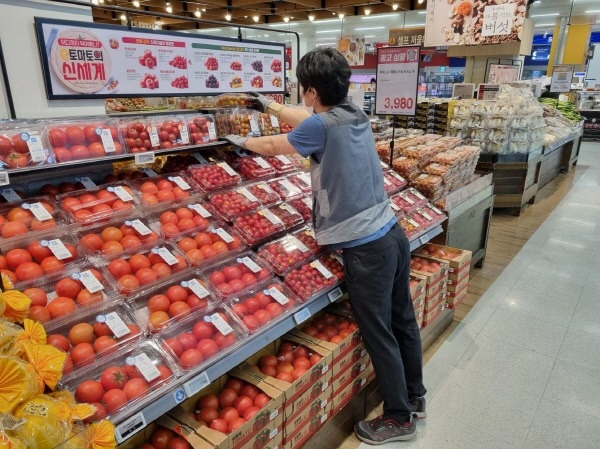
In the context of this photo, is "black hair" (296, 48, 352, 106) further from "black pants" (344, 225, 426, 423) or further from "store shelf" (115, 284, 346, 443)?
"store shelf" (115, 284, 346, 443)

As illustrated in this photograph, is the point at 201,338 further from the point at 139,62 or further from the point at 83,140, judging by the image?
the point at 139,62

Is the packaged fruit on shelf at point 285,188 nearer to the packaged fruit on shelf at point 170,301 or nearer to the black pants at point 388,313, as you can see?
the black pants at point 388,313

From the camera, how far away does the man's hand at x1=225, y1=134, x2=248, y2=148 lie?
2.68 metres

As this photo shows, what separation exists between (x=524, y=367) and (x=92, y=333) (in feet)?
9.81

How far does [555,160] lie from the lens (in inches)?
342

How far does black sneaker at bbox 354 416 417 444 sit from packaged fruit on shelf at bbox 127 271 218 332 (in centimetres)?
126

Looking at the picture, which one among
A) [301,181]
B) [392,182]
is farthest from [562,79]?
[301,181]

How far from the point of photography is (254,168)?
3.00 meters

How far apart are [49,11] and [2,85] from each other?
1.57ft

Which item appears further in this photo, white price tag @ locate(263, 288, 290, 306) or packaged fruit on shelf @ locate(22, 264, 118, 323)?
white price tag @ locate(263, 288, 290, 306)

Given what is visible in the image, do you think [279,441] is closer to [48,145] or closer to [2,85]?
[48,145]

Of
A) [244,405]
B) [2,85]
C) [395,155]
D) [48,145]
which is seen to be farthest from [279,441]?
[395,155]

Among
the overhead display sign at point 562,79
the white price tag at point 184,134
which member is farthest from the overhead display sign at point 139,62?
the overhead display sign at point 562,79

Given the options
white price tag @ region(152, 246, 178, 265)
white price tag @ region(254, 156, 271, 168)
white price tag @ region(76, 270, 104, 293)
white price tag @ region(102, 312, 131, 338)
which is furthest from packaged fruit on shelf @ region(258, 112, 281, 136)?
white price tag @ region(102, 312, 131, 338)
